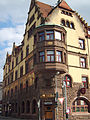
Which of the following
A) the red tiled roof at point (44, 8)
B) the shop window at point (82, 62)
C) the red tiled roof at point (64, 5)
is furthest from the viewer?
the red tiled roof at point (64, 5)

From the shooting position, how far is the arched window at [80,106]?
29.5 meters

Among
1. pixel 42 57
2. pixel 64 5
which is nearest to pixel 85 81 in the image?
pixel 42 57

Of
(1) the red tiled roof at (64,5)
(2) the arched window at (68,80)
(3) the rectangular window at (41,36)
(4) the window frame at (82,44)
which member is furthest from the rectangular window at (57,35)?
(1) the red tiled roof at (64,5)

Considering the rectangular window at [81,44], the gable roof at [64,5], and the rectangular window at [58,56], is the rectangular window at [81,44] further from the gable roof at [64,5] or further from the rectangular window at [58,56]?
the rectangular window at [58,56]

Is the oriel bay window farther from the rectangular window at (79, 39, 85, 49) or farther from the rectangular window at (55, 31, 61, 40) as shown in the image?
the rectangular window at (79, 39, 85, 49)

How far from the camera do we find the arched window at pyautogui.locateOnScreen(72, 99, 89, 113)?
29455mm

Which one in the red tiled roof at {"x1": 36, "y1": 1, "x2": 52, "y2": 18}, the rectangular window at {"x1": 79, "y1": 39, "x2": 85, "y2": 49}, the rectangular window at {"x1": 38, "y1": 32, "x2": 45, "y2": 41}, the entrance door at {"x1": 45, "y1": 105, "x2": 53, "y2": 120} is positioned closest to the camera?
the entrance door at {"x1": 45, "y1": 105, "x2": 53, "y2": 120}

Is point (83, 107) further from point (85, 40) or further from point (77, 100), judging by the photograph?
point (85, 40)

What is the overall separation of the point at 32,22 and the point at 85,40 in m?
11.7

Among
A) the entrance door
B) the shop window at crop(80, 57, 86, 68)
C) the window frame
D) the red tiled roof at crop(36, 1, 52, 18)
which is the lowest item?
the entrance door

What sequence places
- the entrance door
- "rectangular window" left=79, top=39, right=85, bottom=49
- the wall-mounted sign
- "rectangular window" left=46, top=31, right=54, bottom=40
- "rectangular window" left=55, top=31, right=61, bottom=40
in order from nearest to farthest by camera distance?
the entrance door
"rectangular window" left=46, top=31, right=54, bottom=40
"rectangular window" left=55, top=31, right=61, bottom=40
the wall-mounted sign
"rectangular window" left=79, top=39, right=85, bottom=49

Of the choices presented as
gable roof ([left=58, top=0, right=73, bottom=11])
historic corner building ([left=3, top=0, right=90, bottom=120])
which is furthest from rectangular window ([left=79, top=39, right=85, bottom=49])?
gable roof ([left=58, top=0, right=73, bottom=11])

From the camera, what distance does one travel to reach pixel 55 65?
26.8 metres

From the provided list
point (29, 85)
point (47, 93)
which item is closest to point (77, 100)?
point (47, 93)
